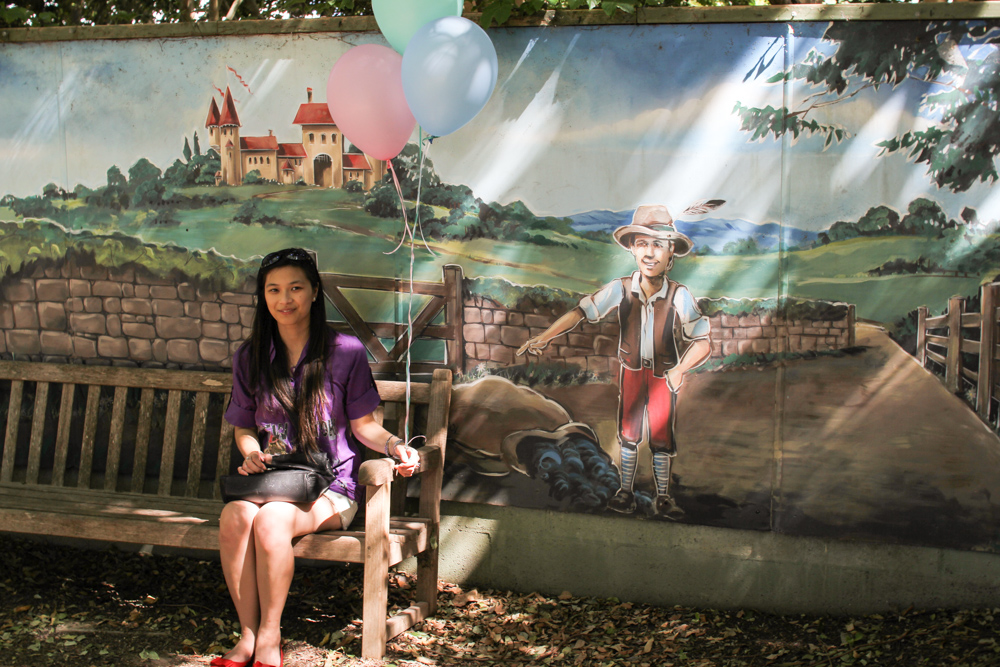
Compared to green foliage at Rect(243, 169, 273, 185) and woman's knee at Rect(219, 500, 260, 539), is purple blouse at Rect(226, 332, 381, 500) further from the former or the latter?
green foliage at Rect(243, 169, 273, 185)

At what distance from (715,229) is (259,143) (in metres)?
2.19

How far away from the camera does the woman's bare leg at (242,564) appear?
10.1ft

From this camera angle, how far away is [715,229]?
347 cm

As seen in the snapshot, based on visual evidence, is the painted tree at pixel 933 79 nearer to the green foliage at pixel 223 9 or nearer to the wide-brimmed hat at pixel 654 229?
the wide-brimmed hat at pixel 654 229

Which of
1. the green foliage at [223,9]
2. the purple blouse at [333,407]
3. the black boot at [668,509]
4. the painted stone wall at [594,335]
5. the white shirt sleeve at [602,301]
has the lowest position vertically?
the black boot at [668,509]

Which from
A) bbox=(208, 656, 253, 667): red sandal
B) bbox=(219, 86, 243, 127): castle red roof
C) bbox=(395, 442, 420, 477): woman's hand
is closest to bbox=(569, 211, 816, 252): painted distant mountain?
bbox=(395, 442, 420, 477): woman's hand

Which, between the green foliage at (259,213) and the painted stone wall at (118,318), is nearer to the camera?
the green foliage at (259,213)

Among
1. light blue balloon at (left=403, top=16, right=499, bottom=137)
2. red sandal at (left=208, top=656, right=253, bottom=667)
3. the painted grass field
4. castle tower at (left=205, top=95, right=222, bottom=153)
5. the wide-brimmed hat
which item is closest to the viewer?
light blue balloon at (left=403, top=16, right=499, bottom=137)

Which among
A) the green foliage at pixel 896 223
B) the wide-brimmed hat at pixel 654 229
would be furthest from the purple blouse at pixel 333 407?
the green foliage at pixel 896 223

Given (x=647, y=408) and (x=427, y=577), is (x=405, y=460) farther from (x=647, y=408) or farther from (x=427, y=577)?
(x=647, y=408)

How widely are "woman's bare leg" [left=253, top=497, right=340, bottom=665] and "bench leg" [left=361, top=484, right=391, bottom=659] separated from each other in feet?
1.00

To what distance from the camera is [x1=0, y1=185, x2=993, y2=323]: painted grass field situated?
11.0 feet

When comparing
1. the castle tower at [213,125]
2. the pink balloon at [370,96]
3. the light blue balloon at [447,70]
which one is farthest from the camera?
the castle tower at [213,125]

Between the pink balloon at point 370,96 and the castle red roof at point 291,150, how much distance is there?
1.93 feet
